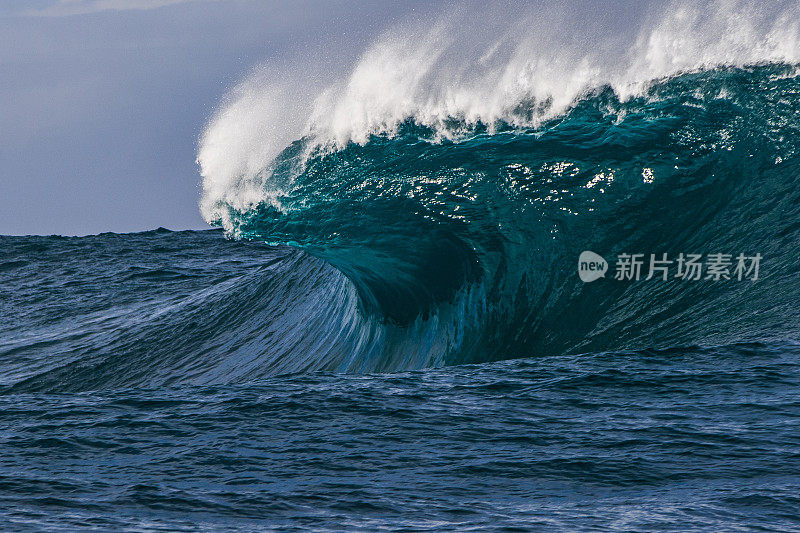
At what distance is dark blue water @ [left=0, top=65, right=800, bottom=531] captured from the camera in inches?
158

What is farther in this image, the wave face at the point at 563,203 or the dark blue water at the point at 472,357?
the wave face at the point at 563,203

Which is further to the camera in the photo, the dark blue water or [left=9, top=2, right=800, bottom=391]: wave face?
[left=9, top=2, right=800, bottom=391]: wave face

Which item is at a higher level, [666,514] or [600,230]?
[600,230]

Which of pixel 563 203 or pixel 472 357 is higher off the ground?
pixel 563 203

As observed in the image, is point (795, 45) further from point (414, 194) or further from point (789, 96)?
point (414, 194)

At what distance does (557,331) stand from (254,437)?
3.30 meters

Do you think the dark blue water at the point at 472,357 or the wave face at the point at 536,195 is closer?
the dark blue water at the point at 472,357

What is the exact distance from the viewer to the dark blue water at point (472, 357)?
4.01 metres

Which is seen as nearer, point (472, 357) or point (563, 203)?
point (472, 357)

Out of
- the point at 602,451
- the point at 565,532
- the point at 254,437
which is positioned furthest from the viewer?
the point at 254,437

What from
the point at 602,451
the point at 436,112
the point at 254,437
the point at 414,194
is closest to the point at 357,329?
the point at 414,194

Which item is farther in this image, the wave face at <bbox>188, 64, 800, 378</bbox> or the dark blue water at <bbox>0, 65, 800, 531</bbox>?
the wave face at <bbox>188, 64, 800, 378</bbox>

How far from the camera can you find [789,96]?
7.98 m

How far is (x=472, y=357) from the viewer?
763cm
